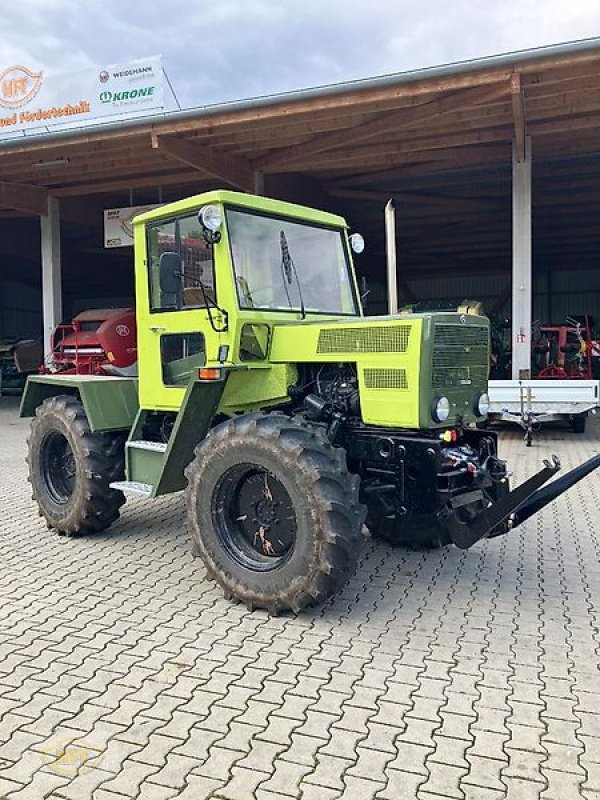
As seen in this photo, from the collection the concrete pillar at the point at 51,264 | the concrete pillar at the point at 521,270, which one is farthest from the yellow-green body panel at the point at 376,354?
the concrete pillar at the point at 51,264

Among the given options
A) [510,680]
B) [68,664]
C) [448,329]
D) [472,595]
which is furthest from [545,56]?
[68,664]

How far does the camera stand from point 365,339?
4.34 m

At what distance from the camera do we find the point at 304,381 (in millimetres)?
4758

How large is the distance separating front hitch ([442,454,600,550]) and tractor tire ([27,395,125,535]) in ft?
8.70

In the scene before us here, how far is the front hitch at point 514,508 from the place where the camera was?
13.3 ft

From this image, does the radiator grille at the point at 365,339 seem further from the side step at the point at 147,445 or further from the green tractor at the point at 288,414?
the side step at the point at 147,445

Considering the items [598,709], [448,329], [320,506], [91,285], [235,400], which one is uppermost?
[91,285]

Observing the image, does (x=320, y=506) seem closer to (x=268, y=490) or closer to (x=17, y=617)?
(x=268, y=490)

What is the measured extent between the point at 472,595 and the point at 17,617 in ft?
9.04

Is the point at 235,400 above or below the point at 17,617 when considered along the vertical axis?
above

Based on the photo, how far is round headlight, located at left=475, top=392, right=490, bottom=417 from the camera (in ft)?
15.4

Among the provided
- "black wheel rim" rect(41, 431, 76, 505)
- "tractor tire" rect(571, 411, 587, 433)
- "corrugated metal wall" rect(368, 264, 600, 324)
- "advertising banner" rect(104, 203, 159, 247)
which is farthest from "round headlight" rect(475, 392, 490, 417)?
"corrugated metal wall" rect(368, 264, 600, 324)

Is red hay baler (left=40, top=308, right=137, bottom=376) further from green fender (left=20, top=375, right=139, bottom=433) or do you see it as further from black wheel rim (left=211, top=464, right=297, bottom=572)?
black wheel rim (left=211, top=464, right=297, bottom=572)

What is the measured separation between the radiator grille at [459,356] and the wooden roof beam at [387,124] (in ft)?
25.2
